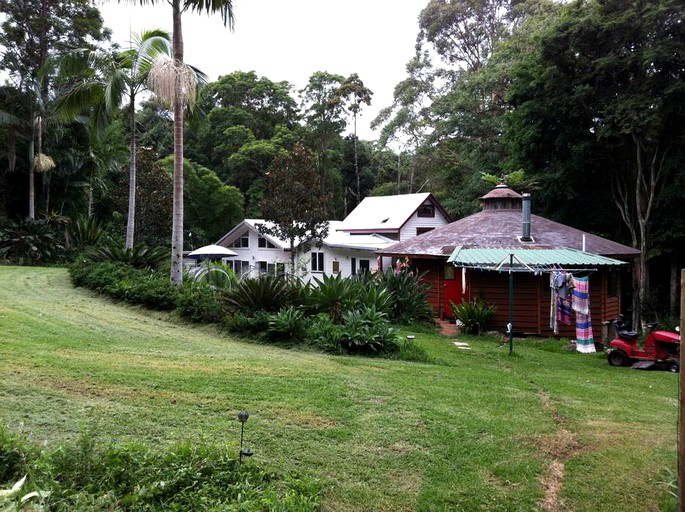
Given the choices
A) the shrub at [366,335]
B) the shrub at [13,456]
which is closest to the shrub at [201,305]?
the shrub at [366,335]

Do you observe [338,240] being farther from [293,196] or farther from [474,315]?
[474,315]

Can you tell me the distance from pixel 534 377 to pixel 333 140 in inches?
1496

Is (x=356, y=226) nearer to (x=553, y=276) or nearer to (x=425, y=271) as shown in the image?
(x=425, y=271)

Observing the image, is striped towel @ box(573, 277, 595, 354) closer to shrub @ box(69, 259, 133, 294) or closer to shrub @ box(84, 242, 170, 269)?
shrub @ box(69, 259, 133, 294)

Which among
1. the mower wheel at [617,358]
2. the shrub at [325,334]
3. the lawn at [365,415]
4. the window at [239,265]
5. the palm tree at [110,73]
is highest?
the palm tree at [110,73]

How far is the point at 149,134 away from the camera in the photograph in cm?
4331

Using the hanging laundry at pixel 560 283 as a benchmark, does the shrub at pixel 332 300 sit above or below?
below

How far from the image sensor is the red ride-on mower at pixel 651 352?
38.9 ft

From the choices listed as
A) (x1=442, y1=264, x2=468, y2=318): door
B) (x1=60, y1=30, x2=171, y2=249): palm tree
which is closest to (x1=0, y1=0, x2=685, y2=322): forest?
(x1=60, y1=30, x2=171, y2=249): palm tree

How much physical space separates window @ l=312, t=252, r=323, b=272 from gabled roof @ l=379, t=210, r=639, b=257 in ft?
25.5

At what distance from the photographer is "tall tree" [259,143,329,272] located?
21562 mm

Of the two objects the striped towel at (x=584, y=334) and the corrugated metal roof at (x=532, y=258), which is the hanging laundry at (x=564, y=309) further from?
the corrugated metal roof at (x=532, y=258)

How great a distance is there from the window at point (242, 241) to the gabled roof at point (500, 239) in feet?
39.2

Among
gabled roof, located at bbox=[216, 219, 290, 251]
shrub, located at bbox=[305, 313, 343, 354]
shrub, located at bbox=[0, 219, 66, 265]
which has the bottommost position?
shrub, located at bbox=[305, 313, 343, 354]
